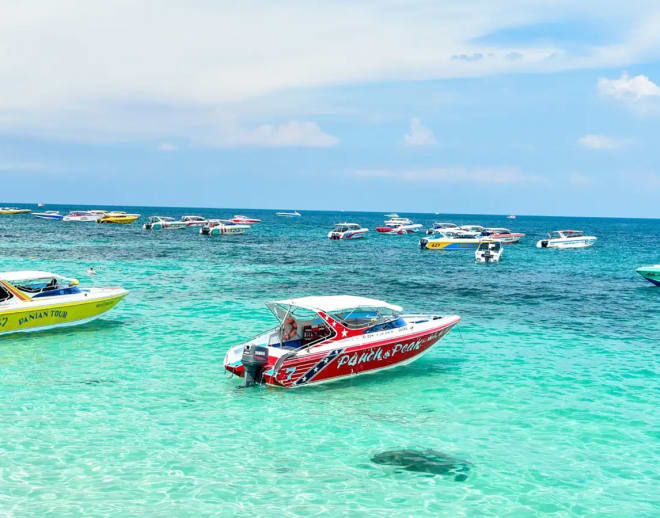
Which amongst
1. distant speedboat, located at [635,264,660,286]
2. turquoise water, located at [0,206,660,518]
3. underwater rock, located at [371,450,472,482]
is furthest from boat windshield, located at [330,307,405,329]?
distant speedboat, located at [635,264,660,286]

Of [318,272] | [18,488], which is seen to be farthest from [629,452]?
[318,272]

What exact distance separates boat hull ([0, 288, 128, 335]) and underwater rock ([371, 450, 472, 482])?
59.1ft

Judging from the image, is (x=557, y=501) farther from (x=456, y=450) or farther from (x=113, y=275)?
(x=113, y=275)

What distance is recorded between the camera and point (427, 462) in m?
14.3

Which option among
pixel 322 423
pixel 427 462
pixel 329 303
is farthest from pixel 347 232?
pixel 427 462

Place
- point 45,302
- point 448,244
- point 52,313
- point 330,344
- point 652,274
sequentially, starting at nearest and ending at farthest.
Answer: point 330,344, point 45,302, point 52,313, point 652,274, point 448,244

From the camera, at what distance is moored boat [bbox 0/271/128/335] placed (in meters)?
25.4

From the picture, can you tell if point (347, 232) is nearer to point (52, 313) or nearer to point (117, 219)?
point (117, 219)

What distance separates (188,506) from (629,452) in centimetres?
1079

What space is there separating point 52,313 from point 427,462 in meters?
19.2

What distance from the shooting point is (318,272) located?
2239 inches

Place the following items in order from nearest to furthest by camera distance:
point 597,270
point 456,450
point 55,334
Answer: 1. point 456,450
2. point 55,334
3. point 597,270

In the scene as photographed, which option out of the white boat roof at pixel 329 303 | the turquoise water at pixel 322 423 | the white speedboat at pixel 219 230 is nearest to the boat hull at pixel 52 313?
the turquoise water at pixel 322 423

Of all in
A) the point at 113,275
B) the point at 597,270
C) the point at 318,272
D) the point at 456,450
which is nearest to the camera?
the point at 456,450
